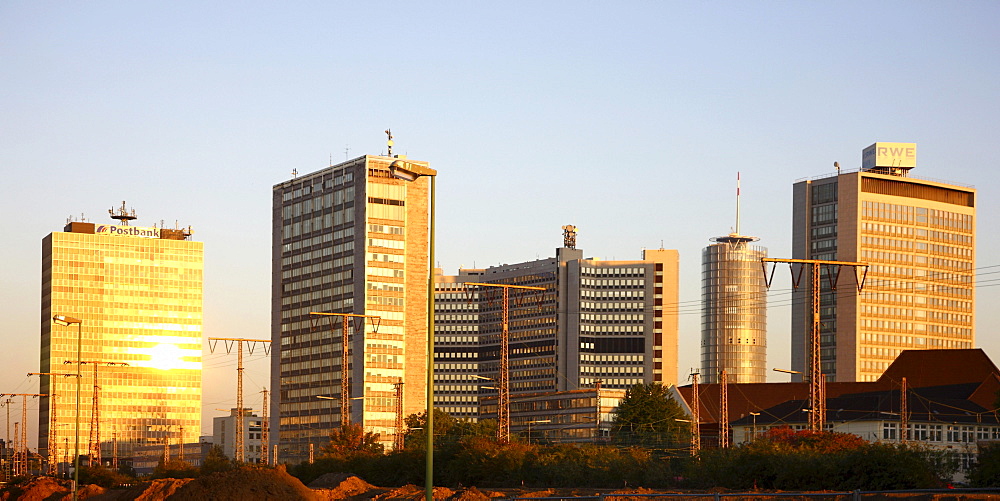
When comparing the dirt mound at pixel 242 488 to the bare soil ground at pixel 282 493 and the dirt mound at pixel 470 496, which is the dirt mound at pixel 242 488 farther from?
the dirt mound at pixel 470 496

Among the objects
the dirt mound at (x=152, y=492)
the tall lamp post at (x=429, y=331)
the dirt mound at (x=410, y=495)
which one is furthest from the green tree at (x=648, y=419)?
the tall lamp post at (x=429, y=331)

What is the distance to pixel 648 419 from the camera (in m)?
172

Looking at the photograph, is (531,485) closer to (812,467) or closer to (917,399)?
(812,467)

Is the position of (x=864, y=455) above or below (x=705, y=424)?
above

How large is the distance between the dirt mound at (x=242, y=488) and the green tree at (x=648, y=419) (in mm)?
105371

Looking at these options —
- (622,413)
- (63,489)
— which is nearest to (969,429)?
(622,413)

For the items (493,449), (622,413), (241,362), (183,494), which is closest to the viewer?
(183,494)

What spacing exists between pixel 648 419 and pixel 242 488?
11846 cm

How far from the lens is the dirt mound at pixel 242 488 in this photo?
57875 mm

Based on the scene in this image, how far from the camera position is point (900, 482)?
6456 centimetres

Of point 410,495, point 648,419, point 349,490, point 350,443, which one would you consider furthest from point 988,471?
point 648,419

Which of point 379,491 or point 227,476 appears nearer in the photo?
point 227,476

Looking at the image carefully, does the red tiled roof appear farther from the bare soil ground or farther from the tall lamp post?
the tall lamp post

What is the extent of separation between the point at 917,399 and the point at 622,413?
42.9 m
